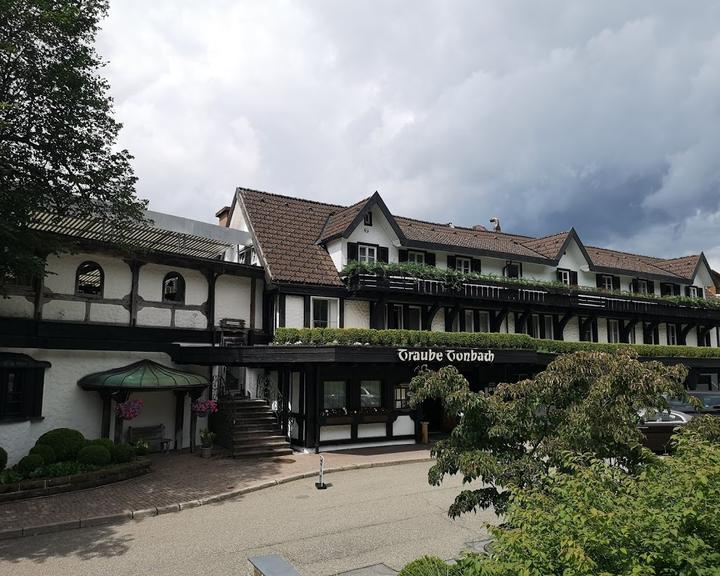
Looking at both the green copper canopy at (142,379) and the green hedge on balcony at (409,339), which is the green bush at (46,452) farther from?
the green hedge on balcony at (409,339)

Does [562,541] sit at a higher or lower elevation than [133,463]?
higher

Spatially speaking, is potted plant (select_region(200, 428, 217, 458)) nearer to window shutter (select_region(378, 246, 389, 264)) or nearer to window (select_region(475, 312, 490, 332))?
window shutter (select_region(378, 246, 389, 264))

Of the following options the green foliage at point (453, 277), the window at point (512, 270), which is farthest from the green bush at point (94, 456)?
the window at point (512, 270)

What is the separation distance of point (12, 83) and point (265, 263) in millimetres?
11006

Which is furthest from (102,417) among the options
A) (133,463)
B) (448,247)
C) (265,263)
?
(448,247)

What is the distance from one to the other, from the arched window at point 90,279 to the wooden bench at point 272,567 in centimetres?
1563

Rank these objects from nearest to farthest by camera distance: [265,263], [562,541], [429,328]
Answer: [562,541] → [265,263] → [429,328]

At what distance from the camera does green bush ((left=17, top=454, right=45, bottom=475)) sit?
48.2 feet

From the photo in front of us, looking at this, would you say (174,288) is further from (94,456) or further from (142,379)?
(94,456)

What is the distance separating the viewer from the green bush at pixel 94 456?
15664mm

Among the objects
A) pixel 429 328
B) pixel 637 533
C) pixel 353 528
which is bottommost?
pixel 353 528

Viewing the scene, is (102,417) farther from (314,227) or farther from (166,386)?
(314,227)

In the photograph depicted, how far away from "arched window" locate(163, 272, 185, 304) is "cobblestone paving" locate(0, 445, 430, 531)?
624cm

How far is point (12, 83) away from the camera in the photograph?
15250mm
